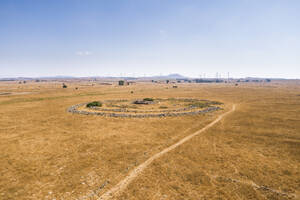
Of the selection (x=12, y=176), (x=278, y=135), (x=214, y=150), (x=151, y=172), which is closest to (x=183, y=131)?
(x=214, y=150)

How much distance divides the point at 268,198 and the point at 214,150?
7.14m

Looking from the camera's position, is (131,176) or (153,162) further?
(153,162)

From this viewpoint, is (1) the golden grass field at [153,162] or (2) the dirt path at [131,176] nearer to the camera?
(2) the dirt path at [131,176]

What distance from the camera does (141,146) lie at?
61.9 feet

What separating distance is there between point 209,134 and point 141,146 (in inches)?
417

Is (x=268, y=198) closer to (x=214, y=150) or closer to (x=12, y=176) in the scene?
(x=214, y=150)

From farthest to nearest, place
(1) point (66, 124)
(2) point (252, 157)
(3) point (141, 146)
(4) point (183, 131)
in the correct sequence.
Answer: (1) point (66, 124), (4) point (183, 131), (3) point (141, 146), (2) point (252, 157)

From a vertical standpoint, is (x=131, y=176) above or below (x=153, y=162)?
below

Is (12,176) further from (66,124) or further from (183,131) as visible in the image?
(183,131)

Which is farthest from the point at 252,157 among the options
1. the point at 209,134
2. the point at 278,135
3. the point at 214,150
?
the point at 278,135

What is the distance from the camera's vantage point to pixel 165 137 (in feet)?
71.2

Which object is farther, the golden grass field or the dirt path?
the golden grass field

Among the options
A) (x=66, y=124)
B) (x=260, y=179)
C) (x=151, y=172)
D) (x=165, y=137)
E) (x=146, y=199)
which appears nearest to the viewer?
(x=146, y=199)

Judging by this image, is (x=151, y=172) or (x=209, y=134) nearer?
(x=151, y=172)
